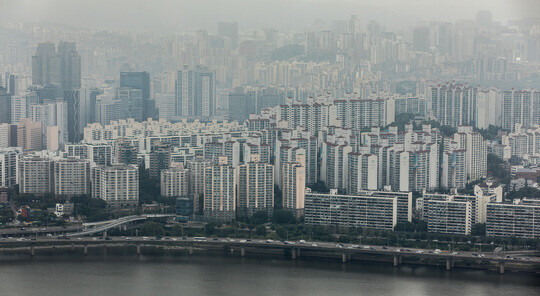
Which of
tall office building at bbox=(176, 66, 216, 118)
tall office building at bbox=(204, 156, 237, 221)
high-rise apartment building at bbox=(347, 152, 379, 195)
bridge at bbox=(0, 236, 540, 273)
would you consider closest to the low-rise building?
bridge at bbox=(0, 236, 540, 273)

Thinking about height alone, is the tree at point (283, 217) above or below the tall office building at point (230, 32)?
below

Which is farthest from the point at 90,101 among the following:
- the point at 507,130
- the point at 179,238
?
the point at 179,238

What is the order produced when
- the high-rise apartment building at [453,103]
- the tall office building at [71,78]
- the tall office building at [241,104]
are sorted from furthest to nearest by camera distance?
the tall office building at [71,78]
the tall office building at [241,104]
the high-rise apartment building at [453,103]

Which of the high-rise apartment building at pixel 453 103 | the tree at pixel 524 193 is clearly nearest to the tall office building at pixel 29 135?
the high-rise apartment building at pixel 453 103

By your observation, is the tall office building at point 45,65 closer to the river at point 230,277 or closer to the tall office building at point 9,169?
the tall office building at point 9,169

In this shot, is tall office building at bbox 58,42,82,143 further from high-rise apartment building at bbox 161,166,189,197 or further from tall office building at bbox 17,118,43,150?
high-rise apartment building at bbox 161,166,189,197

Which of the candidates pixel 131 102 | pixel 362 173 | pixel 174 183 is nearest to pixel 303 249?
pixel 362 173
